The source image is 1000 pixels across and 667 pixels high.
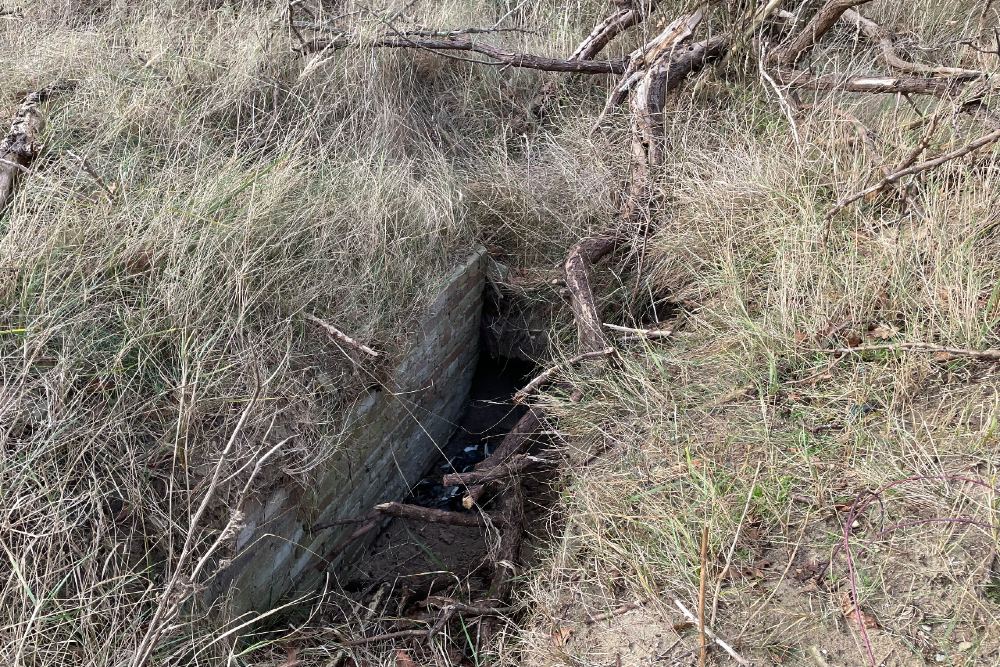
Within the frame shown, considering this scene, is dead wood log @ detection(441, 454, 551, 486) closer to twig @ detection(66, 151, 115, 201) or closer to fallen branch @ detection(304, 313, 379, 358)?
fallen branch @ detection(304, 313, 379, 358)

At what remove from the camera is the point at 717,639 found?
2.25 metres

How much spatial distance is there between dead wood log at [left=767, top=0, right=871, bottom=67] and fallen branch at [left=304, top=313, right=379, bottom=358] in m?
2.95

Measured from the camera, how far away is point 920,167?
3.25 meters

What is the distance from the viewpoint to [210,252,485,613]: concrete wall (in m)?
2.97

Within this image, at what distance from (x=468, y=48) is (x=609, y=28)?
96 cm

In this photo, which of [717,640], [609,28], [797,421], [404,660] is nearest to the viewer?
[717,640]

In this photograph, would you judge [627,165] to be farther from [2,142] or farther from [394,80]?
[2,142]

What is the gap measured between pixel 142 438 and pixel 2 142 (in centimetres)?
180

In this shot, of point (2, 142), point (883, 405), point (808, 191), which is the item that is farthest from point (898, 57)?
point (2, 142)

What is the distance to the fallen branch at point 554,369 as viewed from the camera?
360 centimetres

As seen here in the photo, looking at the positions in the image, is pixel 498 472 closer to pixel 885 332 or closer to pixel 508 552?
pixel 508 552

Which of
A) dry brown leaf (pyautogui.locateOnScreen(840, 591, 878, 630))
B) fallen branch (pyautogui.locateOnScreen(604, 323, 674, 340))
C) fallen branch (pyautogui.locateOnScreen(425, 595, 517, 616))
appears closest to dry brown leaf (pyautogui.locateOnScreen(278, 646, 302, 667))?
fallen branch (pyautogui.locateOnScreen(425, 595, 517, 616))

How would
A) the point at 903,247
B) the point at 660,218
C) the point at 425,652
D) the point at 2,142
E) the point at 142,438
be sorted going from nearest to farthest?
1. the point at 142,438
2. the point at 425,652
3. the point at 903,247
4. the point at 2,142
5. the point at 660,218

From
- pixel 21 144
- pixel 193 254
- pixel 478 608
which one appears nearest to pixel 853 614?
pixel 478 608
